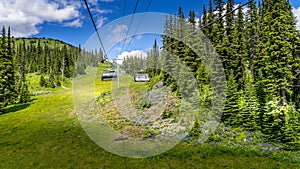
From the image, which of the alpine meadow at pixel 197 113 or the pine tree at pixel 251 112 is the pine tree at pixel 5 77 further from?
the pine tree at pixel 251 112

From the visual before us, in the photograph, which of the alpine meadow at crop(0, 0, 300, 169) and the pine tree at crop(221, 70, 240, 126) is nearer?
the alpine meadow at crop(0, 0, 300, 169)

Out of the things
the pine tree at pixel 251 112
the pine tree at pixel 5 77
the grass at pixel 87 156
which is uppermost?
the pine tree at pixel 5 77

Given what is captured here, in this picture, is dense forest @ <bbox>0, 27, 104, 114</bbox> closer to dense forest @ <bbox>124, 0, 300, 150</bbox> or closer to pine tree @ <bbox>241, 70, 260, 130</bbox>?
dense forest @ <bbox>124, 0, 300, 150</bbox>

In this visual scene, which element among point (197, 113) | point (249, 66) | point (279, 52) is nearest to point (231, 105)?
point (197, 113)

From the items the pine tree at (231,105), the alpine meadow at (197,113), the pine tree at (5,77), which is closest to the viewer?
Answer: the alpine meadow at (197,113)

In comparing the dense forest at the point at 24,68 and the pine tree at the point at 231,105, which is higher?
the dense forest at the point at 24,68

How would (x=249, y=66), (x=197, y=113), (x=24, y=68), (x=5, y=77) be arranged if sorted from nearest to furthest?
(x=197, y=113) → (x=5, y=77) → (x=249, y=66) → (x=24, y=68)

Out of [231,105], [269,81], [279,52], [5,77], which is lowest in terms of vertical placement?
[231,105]

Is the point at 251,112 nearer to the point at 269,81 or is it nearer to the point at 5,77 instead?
the point at 269,81

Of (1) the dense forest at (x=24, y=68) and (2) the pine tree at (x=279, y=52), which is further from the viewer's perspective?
(1) the dense forest at (x=24, y=68)

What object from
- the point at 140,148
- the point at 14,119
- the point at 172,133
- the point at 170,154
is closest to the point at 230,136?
the point at 172,133

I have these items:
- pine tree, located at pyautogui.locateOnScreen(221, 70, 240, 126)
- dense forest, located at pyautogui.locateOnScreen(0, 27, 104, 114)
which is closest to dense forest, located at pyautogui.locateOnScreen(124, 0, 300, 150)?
pine tree, located at pyautogui.locateOnScreen(221, 70, 240, 126)

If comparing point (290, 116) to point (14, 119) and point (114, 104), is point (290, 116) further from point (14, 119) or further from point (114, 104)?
point (14, 119)

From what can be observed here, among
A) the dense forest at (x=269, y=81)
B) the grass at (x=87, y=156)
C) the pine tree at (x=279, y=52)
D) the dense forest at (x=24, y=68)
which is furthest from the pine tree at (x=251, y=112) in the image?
the dense forest at (x=24, y=68)
